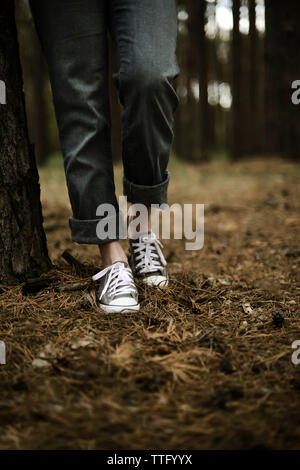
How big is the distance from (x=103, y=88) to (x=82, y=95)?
3.8 inches

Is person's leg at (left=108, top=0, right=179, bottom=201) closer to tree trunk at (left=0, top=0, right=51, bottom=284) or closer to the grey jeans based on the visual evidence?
the grey jeans

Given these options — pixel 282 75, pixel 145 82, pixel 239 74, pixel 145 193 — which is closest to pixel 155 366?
pixel 145 193

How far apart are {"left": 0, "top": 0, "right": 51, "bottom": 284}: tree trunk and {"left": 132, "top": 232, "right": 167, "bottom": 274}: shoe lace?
16.7 inches

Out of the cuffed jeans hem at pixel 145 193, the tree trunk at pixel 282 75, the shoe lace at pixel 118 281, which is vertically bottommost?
the shoe lace at pixel 118 281

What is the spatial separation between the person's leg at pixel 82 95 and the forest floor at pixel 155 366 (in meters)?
0.32

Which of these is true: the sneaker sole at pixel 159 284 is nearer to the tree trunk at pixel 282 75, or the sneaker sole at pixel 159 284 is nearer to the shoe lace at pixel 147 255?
the shoe lace at pixel 147 255

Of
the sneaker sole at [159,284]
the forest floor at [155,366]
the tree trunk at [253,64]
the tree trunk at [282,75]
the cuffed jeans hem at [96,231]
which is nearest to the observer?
the forest floor at [155,366]

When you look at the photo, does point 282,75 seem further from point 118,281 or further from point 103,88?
point 118,281

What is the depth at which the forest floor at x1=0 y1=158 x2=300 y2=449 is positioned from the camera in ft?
3.08

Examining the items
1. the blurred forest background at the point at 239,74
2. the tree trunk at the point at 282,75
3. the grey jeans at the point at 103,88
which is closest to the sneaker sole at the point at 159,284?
the grey jeans at the point at 103,88

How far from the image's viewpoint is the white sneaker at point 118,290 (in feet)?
4.80

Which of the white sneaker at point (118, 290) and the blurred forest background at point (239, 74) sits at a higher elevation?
the blurred forest background at point (239, 74)

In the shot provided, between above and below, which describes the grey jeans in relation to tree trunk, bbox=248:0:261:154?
below

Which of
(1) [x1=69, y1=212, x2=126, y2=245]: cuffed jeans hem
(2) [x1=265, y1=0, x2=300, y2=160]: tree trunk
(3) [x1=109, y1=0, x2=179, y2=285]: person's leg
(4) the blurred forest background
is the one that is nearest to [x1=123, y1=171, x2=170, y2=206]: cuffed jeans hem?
(3) [x1=109, y1=0, x2=179, y2=285]: person's leg
